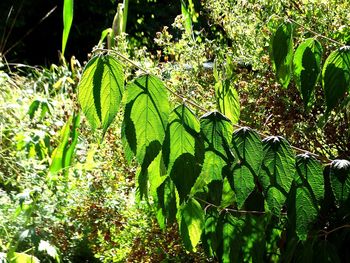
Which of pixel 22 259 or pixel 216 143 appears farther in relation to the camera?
pixel 22 259

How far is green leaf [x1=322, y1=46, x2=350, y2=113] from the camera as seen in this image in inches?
41.9

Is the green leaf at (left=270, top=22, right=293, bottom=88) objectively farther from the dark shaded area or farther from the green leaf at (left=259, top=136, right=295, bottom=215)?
the dark shaded area

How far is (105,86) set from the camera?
98 centimetres

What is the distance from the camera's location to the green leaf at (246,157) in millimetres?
1012

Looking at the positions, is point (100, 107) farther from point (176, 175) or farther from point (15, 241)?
point (15, 241)

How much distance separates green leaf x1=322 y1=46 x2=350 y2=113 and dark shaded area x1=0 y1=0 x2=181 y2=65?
35.9 feet

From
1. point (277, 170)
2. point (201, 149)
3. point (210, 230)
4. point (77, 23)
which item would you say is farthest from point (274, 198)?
point (77, 23)

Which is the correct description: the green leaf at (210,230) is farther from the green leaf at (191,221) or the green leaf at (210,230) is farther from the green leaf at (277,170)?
the green leaf at (277,170)

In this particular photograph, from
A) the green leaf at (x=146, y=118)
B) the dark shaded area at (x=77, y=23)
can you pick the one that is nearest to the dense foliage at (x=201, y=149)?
the green leaf at (x=146, y=118)

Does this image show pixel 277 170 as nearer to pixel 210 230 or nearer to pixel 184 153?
pixel 184 153

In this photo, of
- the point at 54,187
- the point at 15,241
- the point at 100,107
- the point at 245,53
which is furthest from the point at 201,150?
the point at 54,187

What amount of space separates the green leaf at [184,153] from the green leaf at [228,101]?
37 centimetres

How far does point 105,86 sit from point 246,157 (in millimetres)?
231

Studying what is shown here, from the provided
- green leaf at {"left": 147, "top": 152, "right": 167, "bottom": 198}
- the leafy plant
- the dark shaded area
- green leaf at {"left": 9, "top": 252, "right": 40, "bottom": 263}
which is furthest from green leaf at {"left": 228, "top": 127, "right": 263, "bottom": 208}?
the dark shaded area
